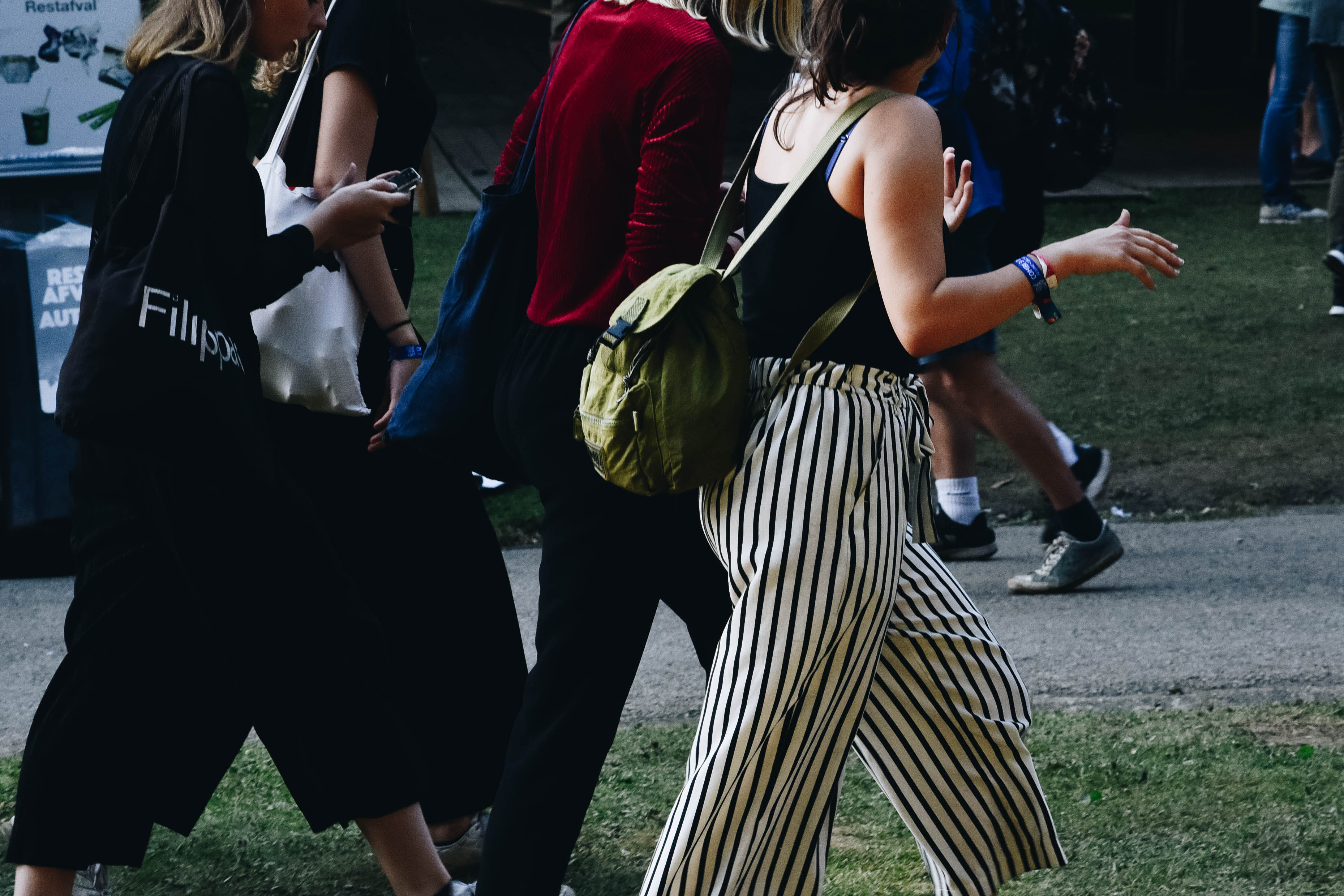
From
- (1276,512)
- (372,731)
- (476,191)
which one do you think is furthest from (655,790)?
(476,191)

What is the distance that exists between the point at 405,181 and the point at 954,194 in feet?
3.21

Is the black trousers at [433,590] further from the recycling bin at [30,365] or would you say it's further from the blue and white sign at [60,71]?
the blue and white sign at [60,71]

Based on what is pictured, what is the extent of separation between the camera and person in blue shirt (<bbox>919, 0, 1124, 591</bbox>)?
4594 millimetres

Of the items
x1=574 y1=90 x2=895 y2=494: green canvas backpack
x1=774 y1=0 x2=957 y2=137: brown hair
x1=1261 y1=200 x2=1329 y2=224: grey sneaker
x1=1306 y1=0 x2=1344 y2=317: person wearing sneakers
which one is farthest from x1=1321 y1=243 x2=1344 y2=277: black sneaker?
x1=574 y1=90 x2=895 y2=494: green canvas backpack

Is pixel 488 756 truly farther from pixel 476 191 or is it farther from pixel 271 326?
pixel 476 191

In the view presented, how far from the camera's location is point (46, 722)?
106 inches

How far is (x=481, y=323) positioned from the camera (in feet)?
9.00

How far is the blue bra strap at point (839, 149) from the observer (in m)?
2.35

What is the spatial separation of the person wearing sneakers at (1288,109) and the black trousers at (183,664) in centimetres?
727

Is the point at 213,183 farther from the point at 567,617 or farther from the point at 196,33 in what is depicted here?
the point at 567,617

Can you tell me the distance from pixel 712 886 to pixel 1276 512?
12.7 feet

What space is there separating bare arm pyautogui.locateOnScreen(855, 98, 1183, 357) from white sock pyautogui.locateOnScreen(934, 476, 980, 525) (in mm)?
2719

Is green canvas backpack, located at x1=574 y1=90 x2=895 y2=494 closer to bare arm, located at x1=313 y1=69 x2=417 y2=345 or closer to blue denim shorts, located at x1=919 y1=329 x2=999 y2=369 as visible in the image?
bare arm, located at x1=313 y1=69 x2=417 y2=345

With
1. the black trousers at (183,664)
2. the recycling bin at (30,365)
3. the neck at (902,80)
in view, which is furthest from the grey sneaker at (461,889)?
the recycling bin at (30,365)
